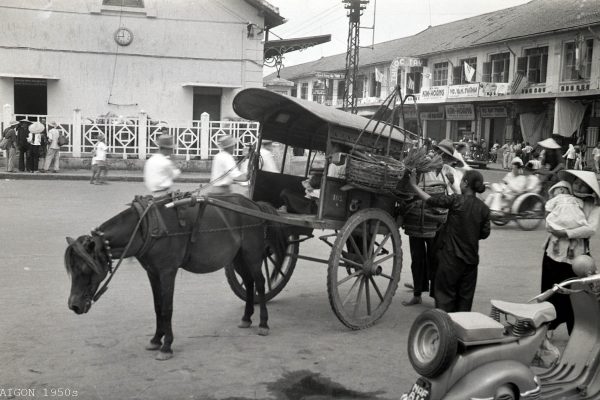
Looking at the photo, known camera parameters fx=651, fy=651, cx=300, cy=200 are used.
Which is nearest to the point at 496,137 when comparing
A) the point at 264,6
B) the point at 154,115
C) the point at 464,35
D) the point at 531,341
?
the point at 464,35

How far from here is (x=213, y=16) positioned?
23281mm

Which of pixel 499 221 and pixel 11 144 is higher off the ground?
pixel 11 144

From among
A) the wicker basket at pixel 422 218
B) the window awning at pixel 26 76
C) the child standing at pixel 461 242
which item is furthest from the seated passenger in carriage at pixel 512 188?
the window awning at pixel 26 76

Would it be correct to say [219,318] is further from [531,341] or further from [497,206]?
[497,206]

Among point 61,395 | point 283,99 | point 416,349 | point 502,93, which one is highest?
point 502,93

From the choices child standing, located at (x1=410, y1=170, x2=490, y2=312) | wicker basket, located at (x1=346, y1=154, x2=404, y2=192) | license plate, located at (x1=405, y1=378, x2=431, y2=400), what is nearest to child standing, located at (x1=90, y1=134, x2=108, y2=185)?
wicker basket, located at (x1=346, y1=154, x2=404, y2=192)

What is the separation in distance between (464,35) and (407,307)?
3522cm

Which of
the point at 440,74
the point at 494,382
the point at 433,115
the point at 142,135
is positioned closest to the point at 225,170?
the point at 494,382

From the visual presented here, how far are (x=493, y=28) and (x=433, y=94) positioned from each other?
503 centimetres

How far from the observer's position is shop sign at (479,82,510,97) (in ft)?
111

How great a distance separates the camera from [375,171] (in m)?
6.05

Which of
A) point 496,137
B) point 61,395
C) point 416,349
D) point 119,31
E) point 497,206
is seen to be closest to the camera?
point 416,349

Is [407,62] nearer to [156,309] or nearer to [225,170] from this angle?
[225,170]
